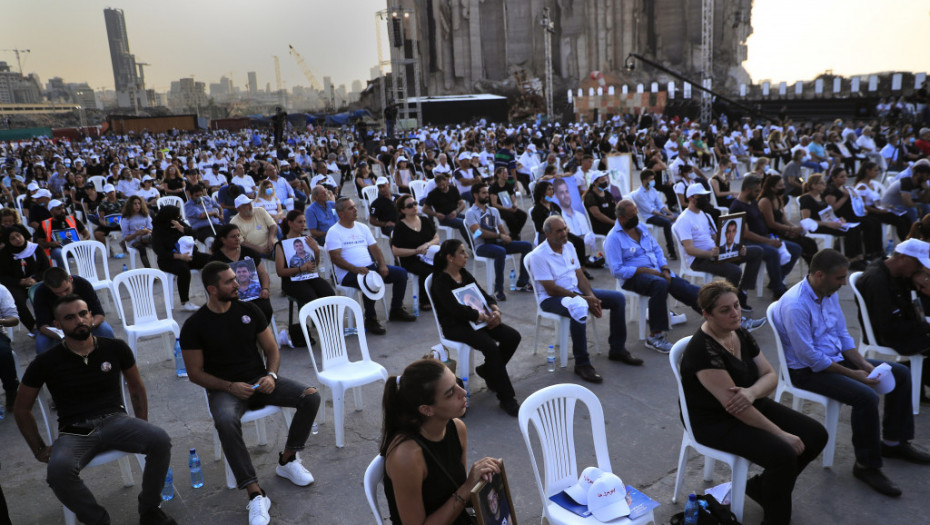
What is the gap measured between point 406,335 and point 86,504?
3611mm

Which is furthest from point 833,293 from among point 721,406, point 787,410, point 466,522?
point 466,522

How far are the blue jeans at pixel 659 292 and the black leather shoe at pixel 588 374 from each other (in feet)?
3.19

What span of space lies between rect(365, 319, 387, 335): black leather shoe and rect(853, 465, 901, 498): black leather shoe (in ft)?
14.3

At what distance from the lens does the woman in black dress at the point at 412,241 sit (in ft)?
24.0

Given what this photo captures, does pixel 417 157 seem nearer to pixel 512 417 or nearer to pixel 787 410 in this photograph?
pixel 512 417

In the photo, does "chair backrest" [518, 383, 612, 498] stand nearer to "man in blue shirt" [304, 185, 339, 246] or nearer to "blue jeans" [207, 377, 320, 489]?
"blue jeans" [207, 377, 320, 489]

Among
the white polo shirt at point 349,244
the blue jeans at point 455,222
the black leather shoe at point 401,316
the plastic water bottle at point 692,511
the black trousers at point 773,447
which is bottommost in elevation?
the black leather shoe at point 401,316

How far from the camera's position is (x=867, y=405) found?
364 centimetres

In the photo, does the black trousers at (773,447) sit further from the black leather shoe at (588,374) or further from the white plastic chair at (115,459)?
the white plastic chair at (115,459)

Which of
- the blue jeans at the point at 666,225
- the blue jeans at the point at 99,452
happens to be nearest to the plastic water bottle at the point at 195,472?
the blue jeans at the point at 99,452

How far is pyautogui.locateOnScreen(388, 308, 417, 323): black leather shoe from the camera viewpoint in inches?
281

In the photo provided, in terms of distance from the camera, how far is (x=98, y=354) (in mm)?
3727

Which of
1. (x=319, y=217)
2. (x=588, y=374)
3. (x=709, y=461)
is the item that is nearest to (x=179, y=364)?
(x=319, y=217)

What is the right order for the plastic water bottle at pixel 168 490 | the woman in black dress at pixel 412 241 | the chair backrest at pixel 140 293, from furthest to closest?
the woman in black dress at pixel 412 241
the chair backrest at pixel 140 293
the plastic water bottle at pixel 168 490
